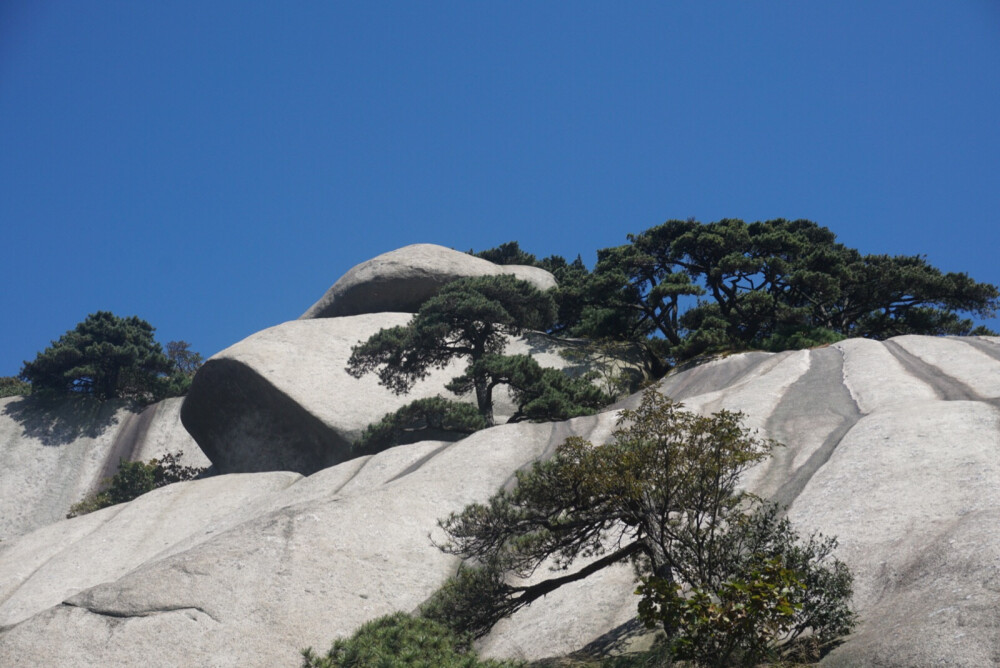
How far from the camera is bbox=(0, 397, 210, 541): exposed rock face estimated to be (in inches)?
1444

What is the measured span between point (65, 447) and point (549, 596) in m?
31.8

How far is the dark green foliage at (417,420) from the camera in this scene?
28406mm

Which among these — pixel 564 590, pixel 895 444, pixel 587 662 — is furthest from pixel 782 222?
pixel 587 662

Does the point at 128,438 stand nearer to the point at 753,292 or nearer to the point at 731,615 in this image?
the point at 753,292

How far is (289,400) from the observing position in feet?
102

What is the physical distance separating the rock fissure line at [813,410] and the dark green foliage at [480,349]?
713 centimetres

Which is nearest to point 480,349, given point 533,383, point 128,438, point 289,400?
point 533,383

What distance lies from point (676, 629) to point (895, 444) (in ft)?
25.0

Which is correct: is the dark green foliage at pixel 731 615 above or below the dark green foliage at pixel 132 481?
below

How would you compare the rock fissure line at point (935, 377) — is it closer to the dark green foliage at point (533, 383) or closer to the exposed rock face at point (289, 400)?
the dark green foliage at point (533, 383)

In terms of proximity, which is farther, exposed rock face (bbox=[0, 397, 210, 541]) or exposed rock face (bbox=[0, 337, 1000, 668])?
exposed rock face (bbox=[0, 397, 210, 541])

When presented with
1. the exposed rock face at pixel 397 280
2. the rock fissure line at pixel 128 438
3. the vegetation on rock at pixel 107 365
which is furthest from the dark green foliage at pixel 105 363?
the exposed rock face at pixel 397 280

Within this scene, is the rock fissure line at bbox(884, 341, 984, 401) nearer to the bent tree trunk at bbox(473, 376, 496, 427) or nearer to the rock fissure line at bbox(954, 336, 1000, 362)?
the rock fissure line at bbox(954, 336, 1000, 362)

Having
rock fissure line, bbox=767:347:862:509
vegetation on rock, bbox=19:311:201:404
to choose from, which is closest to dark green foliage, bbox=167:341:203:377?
vegetation on rock, bbox=19:311:201:404
